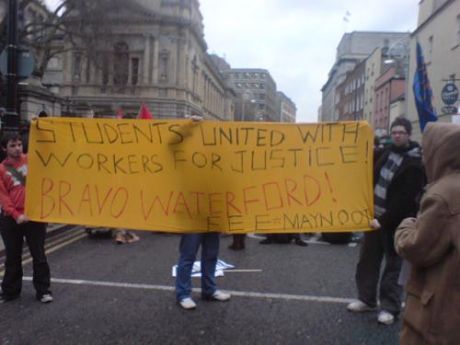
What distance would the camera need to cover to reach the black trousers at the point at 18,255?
4922 millimetres

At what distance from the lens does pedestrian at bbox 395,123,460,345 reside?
2201mm

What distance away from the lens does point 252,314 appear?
469 centimetres

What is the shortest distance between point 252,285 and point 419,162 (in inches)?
92.9

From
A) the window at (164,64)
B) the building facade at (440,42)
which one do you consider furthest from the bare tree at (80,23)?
the window at (164,64)

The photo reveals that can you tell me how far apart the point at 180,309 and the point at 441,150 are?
3197mm

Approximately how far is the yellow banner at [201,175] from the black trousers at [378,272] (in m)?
0.51

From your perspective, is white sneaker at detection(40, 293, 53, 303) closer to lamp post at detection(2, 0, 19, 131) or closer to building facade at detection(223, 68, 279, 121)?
lamp post at detection(2, 0, 19, 131)

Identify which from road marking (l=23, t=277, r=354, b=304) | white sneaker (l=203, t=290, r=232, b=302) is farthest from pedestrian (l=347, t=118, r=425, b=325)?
white sneaker (l=203, t=290, r=232, b=302)

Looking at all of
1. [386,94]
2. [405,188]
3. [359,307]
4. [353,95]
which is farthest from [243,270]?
[353,95]

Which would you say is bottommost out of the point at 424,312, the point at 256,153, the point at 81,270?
the point at 81,270

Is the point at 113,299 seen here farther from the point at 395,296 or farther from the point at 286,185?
the point at 395,296

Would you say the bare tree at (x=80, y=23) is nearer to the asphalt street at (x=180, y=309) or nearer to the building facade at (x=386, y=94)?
the building facade at (x=386, y=94)

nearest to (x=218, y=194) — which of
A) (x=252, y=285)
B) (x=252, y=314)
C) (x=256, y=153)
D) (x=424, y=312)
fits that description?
(x=256, y=153)

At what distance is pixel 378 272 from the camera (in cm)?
478
